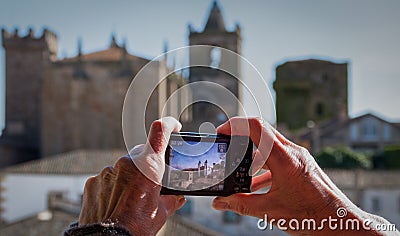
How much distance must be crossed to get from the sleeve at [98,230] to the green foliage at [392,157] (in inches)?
1052

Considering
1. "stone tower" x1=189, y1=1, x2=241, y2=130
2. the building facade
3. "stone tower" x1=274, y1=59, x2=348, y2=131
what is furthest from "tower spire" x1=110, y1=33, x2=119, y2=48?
"stone tower" x1=189, y1=1, x2=241, y2=130

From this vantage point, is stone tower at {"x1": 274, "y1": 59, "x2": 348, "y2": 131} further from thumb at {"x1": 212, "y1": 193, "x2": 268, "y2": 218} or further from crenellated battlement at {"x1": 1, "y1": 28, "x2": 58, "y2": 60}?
thumb at {"x1": 212, "y1": 193, "x2": 268, "y2": 218}

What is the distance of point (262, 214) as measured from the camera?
145cm

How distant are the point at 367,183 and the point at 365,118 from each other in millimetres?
9595

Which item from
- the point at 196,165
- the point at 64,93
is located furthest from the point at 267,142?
the point at 64,93

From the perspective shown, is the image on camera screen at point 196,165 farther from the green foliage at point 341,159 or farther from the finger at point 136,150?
the green foliage at point 341,159

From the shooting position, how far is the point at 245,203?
1451mm

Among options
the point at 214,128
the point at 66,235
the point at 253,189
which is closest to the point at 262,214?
the point at 253,189

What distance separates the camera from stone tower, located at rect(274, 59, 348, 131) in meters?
41.4

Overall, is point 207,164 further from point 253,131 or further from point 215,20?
point 215,20

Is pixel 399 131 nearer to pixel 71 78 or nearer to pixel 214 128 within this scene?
pixel 71 78

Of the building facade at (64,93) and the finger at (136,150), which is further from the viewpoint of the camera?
the building facade at (64,93)

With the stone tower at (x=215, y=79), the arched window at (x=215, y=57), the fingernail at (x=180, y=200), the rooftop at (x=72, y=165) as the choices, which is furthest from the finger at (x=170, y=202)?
the rooftop at (x=72, y=165)

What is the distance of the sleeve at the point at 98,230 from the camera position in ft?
3.89
